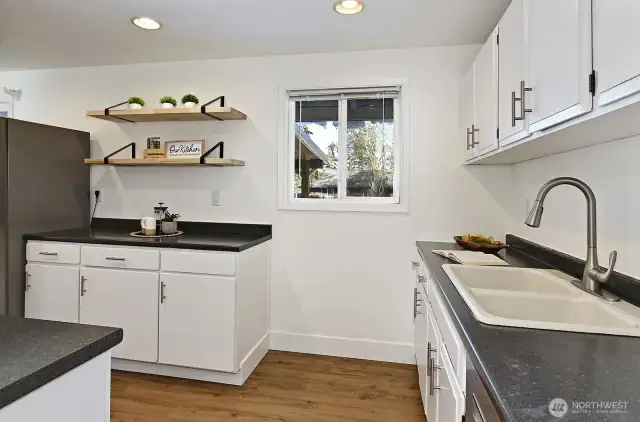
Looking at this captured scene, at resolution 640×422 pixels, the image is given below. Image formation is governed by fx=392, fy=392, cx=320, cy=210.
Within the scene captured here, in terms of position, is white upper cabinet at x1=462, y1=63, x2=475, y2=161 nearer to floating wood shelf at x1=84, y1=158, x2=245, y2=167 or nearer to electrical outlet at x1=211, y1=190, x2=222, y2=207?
floating wood shelf at x1=84, y1=158, x2=245, y2=167

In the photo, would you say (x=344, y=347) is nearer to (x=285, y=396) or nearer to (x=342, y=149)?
(x=285, y=396)

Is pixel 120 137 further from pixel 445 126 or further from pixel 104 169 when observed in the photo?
pixel 445 126

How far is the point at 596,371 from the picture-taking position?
2.66 feet

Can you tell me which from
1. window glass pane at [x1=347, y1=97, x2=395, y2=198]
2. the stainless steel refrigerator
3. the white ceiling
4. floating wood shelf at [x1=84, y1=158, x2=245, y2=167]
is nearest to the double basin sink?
window glass pane at [x1=347, y1=97, x2=395, y2=198]

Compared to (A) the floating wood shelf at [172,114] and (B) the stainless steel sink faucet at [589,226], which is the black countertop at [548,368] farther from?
(A) the floating wood shelf at [172,114]

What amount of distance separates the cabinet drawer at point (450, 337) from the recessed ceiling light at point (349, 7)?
1569mm

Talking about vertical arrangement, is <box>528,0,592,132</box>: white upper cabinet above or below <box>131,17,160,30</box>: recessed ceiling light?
below

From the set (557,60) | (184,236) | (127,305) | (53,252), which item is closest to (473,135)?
(557,60)

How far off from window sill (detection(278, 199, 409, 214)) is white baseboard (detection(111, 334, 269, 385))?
1046 millimetres

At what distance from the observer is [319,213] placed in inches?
116

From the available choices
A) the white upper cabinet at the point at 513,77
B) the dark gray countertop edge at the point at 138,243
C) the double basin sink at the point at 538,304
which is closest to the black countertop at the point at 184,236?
the dark gray countertop edge at the point at 138,243

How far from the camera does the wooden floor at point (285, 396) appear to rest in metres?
2.15

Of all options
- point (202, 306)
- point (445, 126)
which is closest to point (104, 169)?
point (202, 306)
